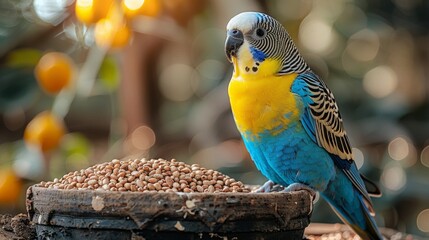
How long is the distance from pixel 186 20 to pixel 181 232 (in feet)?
8.81

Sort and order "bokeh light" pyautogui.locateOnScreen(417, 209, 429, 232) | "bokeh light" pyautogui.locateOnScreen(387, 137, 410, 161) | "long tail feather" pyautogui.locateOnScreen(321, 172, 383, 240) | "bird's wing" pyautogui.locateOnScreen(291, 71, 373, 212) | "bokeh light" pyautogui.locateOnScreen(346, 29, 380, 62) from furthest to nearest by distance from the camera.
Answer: "bokeh light" pyautogui.locateOnScreen(346, 29, 380, 62), "bokeh light" pyautogui.locateOnScreen(417, 209, 429, 232), "bokeh light" pyautogui.locateOnScreen(387, 137, 410, 161), "long tail feather" pyautogui.locateOnScreen(321, 172, 383, 240), "bird's wing" pyautogui.locateOnScreen(291, 71, 373, 212)

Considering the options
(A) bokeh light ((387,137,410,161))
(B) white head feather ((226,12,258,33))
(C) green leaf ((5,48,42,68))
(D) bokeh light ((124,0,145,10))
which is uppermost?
(C) green leaf ((5,48,42,68))

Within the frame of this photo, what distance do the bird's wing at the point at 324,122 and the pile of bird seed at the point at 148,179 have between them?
0.40 m

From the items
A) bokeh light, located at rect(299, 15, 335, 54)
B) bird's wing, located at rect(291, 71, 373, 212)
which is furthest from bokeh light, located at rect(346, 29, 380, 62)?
bird's wing, located at rect(291, 71, 373, 212)

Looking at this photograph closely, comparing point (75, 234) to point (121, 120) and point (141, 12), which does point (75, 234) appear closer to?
point (141, 12)

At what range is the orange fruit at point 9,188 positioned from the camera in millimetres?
3240

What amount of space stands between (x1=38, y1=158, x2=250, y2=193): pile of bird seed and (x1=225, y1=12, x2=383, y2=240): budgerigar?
0.30 m

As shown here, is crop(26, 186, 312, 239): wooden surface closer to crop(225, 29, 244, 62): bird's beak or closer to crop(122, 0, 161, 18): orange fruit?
crop(225, 29, 244, 62): bird's beak

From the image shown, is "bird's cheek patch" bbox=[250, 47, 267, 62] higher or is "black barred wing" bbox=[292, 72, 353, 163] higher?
"bird's cheek patch" bbox=[250, 47, 267, 62]

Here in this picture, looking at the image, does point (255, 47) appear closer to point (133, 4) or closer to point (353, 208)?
point (353, 208)

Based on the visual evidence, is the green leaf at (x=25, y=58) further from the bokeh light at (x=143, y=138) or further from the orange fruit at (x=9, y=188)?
the bokeh light at (x=143, y=138)

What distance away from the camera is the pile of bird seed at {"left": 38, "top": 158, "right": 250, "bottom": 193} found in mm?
1742

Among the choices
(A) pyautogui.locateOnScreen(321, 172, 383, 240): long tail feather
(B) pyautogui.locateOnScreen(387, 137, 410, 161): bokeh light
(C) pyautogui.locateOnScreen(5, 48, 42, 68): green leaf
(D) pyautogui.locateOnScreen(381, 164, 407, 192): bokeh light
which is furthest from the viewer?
(B) pyautogui.locateOnScreen(387, 137, 410, 161): bokeh light

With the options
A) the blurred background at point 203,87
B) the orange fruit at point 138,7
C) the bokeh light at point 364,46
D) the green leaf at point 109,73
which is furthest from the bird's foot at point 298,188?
the bokeh light at point 364,46
